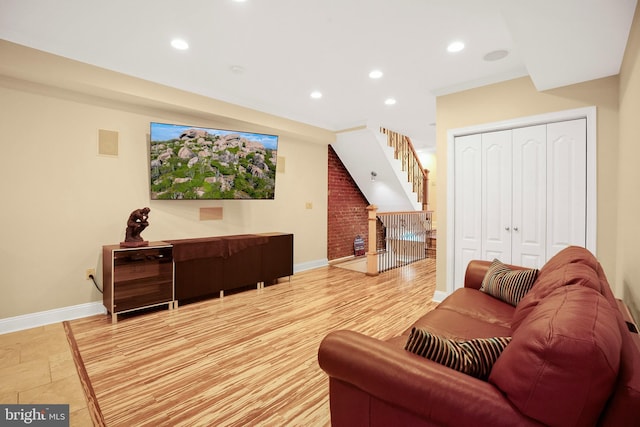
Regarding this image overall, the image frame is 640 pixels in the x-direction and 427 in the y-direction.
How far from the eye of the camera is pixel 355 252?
7.03 meters

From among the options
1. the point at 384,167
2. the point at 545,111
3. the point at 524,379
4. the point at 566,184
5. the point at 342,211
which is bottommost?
the point at 524,379

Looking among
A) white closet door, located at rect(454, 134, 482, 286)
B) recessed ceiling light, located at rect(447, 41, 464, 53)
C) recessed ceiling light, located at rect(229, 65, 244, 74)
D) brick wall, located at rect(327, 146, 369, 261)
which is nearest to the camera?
recessed ceiling light, located at rect(447, 41, 464, 53)

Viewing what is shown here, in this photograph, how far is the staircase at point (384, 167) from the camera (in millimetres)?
5863

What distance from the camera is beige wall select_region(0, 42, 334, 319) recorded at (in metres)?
2.96

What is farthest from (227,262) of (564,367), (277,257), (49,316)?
(564,367)

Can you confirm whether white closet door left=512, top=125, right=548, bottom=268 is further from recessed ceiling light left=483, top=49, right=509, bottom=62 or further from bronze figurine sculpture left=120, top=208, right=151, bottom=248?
bronze figurine sculpture left=120, top=208, right=151, bottom=248

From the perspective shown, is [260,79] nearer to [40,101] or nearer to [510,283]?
[40,101]

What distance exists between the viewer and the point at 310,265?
5.87 meters

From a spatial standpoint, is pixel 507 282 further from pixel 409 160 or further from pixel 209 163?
pixel 409 160

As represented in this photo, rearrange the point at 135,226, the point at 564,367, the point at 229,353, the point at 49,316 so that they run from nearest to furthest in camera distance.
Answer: the point at 564,367 < the point at 229,353 < the point at 49,316 < the point at 135,226

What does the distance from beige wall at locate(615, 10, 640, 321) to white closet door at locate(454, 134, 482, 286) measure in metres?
1.19

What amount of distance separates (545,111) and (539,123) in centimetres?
12

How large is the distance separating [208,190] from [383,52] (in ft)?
8.88

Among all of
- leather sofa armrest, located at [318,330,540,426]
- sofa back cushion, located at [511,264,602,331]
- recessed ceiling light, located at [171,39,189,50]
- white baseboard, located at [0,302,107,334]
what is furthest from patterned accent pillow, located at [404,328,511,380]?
white baseboard, located at [0,302,107,334]
